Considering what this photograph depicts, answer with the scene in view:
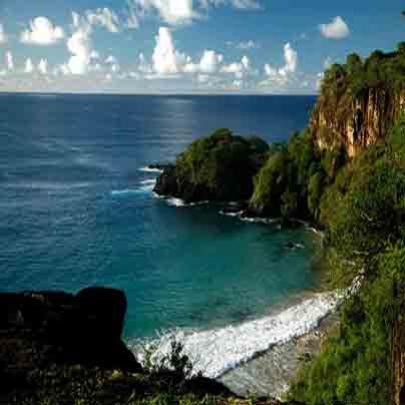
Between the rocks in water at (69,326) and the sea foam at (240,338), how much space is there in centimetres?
1499

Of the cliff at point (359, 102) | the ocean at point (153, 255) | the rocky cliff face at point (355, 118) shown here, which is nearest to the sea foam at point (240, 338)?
the ocean at point (153, 255)

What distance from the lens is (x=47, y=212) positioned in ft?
255

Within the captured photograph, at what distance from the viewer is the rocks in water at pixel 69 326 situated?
2031cm

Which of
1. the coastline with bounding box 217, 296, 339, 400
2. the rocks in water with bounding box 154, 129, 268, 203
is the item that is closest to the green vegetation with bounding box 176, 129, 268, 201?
the rocks in water with bounding box 154, 129, 268, 203

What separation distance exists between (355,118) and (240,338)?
4028 cm

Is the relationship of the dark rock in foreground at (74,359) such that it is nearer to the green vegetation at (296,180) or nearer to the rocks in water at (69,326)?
the rocks in water at (69,326)

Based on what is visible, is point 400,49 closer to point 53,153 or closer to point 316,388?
point 316,388

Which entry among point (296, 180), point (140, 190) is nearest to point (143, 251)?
point (296, 180)

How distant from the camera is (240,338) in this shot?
133ft

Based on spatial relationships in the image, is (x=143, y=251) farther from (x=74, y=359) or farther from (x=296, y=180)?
(x=74, y=359)

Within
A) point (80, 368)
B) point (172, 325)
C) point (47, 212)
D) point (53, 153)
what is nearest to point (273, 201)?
point (47, 212)

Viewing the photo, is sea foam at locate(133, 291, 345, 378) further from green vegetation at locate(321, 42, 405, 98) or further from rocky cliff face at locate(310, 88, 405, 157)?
green vegetation at locate(321, 42, 405, 98)

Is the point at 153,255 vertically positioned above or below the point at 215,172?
below

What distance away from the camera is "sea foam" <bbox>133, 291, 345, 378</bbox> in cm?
3756
